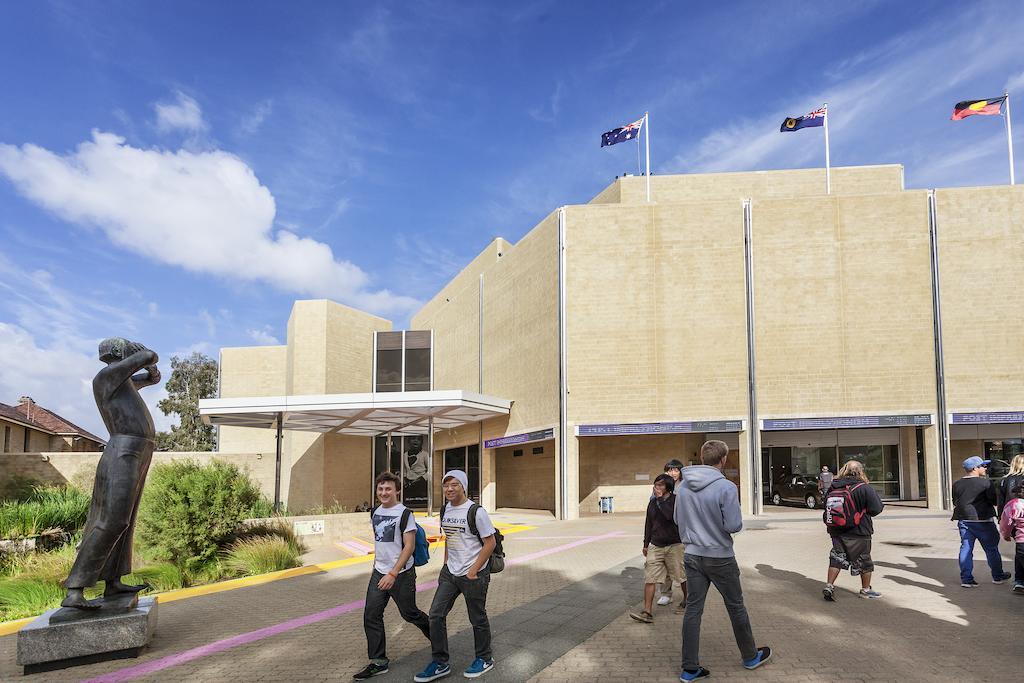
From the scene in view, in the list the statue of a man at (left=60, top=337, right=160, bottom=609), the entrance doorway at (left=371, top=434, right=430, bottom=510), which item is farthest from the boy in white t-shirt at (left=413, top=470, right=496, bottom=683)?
the entrance doorway at (left=371, top=434, right=430, bottom=510)

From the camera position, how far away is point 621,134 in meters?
26.5

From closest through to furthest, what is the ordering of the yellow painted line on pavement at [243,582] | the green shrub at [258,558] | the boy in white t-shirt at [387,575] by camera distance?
the boy in white t-shirt at [387,575] → the yellow painted line on pavement at [243,582] → the green shrub at [258,558]

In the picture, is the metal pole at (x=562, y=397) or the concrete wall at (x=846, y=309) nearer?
the concrete wall at (x=846, y=309)

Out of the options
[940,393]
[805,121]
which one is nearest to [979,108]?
[805,121]

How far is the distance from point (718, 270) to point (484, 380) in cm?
1133

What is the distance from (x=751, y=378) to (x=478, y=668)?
18652 millimetres

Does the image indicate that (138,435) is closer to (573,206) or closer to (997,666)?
(997,666)

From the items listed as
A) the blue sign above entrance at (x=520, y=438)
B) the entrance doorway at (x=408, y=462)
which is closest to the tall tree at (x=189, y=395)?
the entrance doorway at (x=408, y=462)

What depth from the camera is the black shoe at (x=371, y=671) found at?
5.64 meters

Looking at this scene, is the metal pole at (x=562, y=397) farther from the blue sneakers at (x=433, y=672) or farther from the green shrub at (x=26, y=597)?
the blue sneakers at (x=433, y=672)

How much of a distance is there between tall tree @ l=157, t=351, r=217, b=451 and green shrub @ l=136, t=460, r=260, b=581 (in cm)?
4097

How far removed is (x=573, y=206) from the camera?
78.8 feet

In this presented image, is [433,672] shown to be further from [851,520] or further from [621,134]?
[621,134]

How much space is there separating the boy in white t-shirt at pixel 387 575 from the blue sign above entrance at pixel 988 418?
70.1ft
